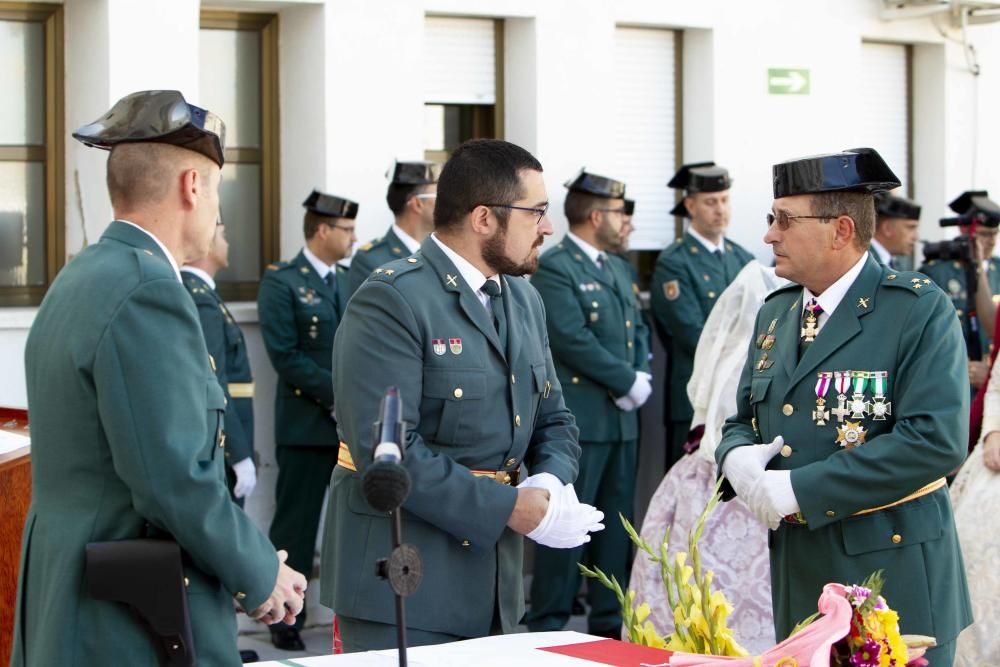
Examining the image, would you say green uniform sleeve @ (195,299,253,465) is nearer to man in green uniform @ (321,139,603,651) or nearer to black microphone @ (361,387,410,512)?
man in green uniform @ (321,139,603,651)

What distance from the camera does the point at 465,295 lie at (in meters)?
4.06

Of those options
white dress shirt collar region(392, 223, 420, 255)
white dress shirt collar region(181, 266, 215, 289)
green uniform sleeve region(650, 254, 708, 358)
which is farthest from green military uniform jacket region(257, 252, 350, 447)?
green uniform sleeve region(650, 254, 708, 358)

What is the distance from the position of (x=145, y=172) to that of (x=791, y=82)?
655 cm

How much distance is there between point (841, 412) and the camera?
161 inches

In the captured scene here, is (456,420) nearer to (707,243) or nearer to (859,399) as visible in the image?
(859,399)

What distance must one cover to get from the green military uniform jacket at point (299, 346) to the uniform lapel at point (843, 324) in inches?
141

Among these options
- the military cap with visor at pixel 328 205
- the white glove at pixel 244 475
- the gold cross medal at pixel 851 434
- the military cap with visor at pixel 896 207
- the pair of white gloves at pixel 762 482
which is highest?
the military cap with visor at pixel 896 207

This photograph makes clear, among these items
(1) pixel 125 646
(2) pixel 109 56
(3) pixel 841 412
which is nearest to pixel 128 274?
(1) pixel 125 646

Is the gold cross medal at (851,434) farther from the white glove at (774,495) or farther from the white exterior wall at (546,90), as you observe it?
the white exterior wall at (546,90)

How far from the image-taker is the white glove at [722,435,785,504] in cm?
413

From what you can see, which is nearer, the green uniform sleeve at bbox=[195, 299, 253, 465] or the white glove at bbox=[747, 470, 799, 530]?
the white glove at bbox=[747, 470, 799, 530]

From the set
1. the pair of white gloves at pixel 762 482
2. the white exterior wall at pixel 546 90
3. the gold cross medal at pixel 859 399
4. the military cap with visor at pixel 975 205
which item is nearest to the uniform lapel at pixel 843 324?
the gold cross medal at pixel 859 399

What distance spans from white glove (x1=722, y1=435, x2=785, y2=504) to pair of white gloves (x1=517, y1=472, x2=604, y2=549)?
1.39ft

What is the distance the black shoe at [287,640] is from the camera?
7.24 meters
